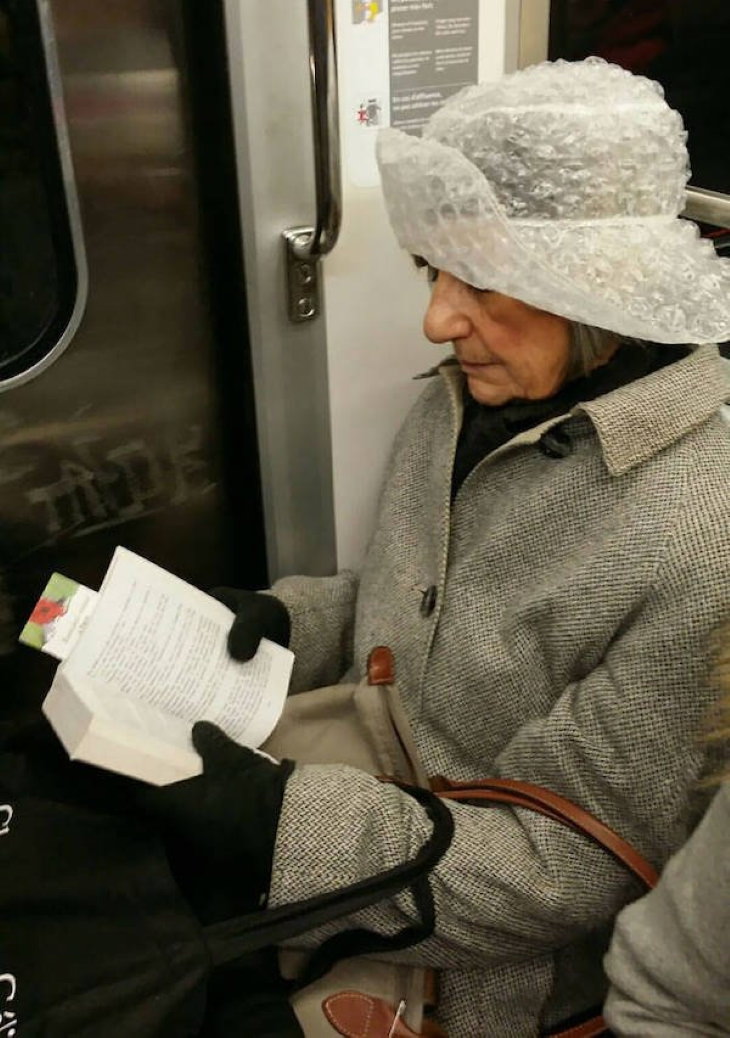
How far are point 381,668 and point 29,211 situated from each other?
738 millimetres

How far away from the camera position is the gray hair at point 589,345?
3.56 ft

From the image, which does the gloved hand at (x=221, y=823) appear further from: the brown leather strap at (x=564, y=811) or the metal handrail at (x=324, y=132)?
the metal handrail at (x=324, y=132)

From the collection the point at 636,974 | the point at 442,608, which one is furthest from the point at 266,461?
the point at 636,974

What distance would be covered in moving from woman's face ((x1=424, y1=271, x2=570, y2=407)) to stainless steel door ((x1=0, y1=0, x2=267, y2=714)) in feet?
1.22

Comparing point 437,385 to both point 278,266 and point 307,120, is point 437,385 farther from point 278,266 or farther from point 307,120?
point 307,120

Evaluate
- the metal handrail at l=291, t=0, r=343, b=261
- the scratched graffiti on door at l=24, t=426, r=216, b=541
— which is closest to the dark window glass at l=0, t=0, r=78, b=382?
the scratched graffiti on door at l=24, t=426, r=216, b=541

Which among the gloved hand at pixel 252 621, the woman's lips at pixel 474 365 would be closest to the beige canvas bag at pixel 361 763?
the gloved hand at pixel 252 621

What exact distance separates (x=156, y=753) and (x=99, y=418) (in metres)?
0.62

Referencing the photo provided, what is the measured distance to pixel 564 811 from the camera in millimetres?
1009

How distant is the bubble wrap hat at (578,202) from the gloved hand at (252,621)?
1.70 feet

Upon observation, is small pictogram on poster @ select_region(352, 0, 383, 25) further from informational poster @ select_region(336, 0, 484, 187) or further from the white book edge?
the white book edge

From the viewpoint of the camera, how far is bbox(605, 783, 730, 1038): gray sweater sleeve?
0.74 metres

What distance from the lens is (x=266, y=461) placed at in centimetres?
148

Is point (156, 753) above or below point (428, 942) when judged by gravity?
above
